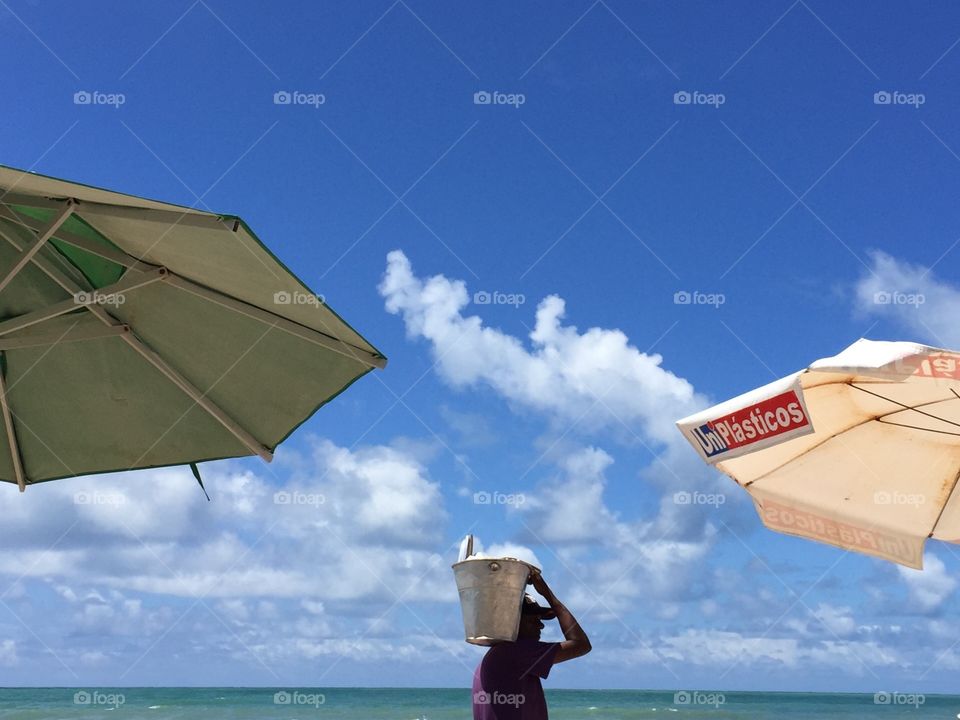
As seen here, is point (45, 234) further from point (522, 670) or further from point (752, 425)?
point (752, 425)

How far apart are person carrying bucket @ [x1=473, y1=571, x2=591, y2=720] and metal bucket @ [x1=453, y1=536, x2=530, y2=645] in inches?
2.9

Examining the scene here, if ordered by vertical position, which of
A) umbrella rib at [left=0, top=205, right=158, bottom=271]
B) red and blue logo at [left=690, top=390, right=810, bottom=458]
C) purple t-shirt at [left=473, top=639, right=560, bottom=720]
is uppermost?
umbrella rib at [left=0, top=205, right=158, bottom=271]

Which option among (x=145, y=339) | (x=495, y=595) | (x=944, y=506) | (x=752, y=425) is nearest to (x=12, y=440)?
(x=145, y=339)

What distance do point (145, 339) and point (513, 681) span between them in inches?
114

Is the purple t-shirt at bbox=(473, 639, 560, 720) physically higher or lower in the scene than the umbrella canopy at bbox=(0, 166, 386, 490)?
lower

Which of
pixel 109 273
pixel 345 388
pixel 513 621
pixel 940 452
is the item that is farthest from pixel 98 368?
pixel 940 452

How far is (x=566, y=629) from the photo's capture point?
315 centimetres

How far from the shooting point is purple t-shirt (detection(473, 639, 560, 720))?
3.02 m

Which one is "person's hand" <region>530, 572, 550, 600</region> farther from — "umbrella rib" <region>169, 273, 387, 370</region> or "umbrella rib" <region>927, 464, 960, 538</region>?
"umbrella rib" <region>927, 464, 960, 538</region>

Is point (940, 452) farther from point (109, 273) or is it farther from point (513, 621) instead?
point (109, 273)

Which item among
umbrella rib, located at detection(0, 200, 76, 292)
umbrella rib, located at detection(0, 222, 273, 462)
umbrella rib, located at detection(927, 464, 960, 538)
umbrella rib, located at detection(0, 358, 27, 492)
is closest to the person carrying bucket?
umbrella rib, located at detection(0, 222, 273, 462)

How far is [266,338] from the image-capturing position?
4617 millimetres

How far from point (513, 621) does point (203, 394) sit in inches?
101

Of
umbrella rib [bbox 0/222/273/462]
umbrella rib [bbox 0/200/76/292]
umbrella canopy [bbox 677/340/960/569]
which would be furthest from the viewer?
umbrella canopy [bbox 677/340/960/569]
